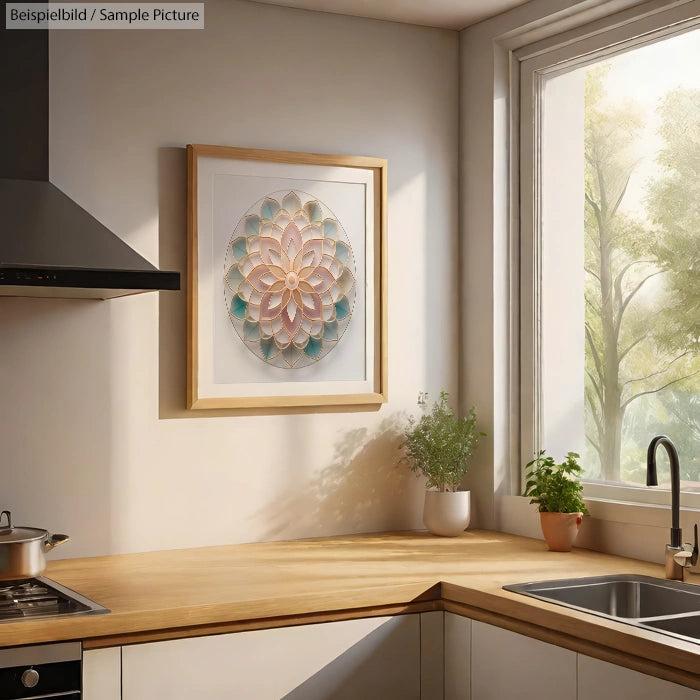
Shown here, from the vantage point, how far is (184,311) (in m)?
2.97

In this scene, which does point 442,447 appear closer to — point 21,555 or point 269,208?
point 269,208

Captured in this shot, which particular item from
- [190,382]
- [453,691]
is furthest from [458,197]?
[453,691]

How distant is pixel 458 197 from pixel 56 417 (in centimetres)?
152

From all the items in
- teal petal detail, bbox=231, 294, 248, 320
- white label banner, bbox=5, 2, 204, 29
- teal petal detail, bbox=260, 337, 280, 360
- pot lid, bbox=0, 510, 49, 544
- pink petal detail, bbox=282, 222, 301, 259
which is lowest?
pot lid, bbox=0, 510, 49, 544

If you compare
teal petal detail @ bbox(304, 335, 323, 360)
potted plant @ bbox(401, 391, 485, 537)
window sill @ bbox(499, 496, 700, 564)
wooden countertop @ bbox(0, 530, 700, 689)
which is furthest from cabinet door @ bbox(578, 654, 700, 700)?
teal petal detail @ bbox(304, 335, 323, 360)

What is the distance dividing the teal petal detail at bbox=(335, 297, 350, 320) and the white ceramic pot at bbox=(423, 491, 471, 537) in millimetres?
621

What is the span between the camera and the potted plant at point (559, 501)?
289 cm

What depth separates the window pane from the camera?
9.05 feet

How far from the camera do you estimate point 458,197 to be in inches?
136

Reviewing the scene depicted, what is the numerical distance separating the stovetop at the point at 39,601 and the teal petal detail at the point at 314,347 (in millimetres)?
1056

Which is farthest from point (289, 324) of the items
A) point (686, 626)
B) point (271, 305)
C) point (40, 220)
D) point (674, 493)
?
point (686, 626)

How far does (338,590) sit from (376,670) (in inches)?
9.4

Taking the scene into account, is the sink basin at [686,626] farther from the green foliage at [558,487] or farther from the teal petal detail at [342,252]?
the teal petal detail at [342,252]

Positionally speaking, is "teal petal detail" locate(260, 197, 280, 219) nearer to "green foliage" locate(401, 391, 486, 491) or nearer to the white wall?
the white wall
